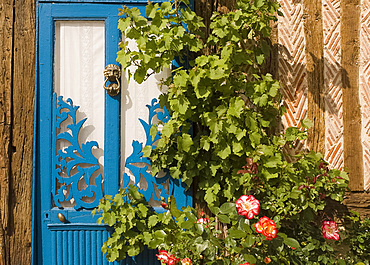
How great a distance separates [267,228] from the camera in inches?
81.2

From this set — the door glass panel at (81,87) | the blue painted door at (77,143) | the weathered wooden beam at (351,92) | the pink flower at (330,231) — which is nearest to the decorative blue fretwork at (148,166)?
the blue painted door at (77,143)

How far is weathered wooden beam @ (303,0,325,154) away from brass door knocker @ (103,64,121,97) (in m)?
1.47

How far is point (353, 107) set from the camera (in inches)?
105

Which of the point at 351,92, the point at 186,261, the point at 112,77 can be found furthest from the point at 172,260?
the point at 351,92

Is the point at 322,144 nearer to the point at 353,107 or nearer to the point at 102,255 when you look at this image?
the point at 353,107

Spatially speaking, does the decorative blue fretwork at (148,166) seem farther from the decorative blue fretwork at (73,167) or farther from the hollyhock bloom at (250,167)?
the hollyhock bloom at (250,167)

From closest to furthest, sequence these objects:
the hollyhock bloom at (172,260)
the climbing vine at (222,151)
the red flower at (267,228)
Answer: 1. the red flower at (267,228)
2. the hollyhock bloom at (172,260)
3. the climbing vine at (222,151)

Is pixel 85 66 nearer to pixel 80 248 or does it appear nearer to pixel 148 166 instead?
pixel 148 166

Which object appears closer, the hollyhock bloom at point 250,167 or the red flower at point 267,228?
the red flower at point 267,228

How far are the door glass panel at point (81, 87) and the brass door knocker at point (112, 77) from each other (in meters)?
0.07

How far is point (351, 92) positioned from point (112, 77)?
186cm

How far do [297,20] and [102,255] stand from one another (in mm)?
2363

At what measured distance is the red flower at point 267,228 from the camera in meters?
2.05

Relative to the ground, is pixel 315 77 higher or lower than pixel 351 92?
higher
